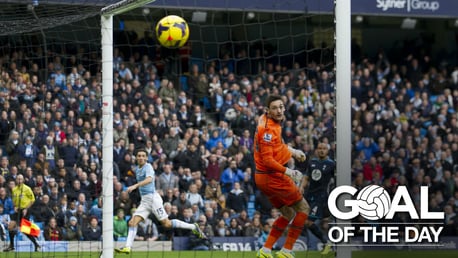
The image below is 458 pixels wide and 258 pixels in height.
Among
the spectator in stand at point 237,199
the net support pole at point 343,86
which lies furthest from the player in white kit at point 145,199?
the net support pole at point 343,86

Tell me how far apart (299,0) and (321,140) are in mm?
2796

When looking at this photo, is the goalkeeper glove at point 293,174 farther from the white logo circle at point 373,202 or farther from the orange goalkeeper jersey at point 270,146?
the white logo circle at point 373,202

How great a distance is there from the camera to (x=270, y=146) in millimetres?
9953

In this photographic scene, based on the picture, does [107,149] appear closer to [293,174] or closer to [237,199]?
[293,174]

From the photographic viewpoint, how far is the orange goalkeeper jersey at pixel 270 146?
9.93 m

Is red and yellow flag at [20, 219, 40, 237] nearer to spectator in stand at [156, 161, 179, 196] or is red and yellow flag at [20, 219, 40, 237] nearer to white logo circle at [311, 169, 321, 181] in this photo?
spectator in stand at [156, 161, 179, 196]

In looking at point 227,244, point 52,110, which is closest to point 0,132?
point 52,110

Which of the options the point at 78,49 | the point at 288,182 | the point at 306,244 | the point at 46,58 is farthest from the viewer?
the point at 78,49

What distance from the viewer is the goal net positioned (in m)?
14.9

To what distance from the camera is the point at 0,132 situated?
1576cm

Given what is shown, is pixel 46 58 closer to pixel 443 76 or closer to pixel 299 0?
pixel 299 0

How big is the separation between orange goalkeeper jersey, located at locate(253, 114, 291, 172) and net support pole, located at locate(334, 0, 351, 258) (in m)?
2.58

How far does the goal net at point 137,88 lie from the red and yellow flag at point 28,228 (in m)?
0.26

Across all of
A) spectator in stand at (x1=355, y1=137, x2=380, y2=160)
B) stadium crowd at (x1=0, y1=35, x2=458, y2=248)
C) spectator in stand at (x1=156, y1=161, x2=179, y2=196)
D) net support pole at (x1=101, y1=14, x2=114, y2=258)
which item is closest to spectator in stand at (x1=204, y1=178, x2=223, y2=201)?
stadium crowd at (x1=0, y1=35, x2=458, y2=248)
